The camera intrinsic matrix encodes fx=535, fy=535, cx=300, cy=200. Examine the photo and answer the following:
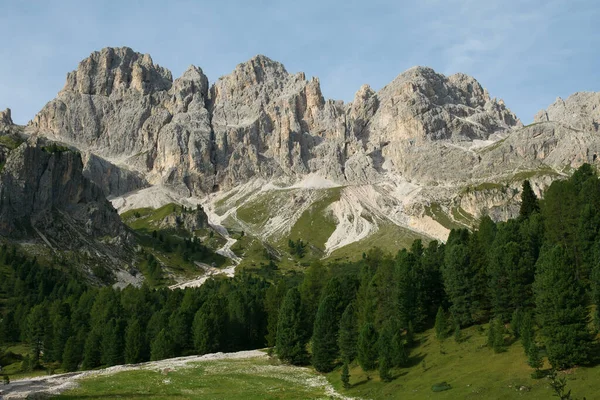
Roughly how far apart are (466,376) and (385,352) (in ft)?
42.8

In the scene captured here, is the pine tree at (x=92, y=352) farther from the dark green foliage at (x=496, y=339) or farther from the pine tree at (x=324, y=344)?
the dark green foliage at (x=496, y=339)

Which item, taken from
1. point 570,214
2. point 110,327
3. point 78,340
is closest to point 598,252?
point 570,214

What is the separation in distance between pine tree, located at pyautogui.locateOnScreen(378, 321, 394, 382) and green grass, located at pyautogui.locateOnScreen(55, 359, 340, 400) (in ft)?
24.3

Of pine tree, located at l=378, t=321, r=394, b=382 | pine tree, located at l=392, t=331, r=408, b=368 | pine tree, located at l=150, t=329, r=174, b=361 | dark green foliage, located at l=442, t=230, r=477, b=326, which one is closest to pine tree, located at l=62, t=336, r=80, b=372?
pine tree, located at l=150, t=329, r=174, b=361

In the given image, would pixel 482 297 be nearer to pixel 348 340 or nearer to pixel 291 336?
pixel 348 340

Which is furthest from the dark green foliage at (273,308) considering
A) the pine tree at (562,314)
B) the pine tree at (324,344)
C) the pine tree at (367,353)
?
the pine tree at (562,314)

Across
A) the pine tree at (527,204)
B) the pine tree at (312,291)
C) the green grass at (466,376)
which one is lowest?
the green grass at (466,376)

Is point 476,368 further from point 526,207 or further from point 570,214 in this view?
point 526,207

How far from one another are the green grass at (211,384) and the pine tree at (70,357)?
34474 millimetres

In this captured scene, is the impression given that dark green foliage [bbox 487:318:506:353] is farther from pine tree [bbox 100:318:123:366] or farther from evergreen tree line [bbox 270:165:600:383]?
pine tree [bbox 100:318:123:366]

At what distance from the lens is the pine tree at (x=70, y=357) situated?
330 ft

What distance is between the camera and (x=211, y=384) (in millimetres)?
64938

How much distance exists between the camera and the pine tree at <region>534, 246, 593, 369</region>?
5038cm

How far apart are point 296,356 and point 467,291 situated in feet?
95.5
